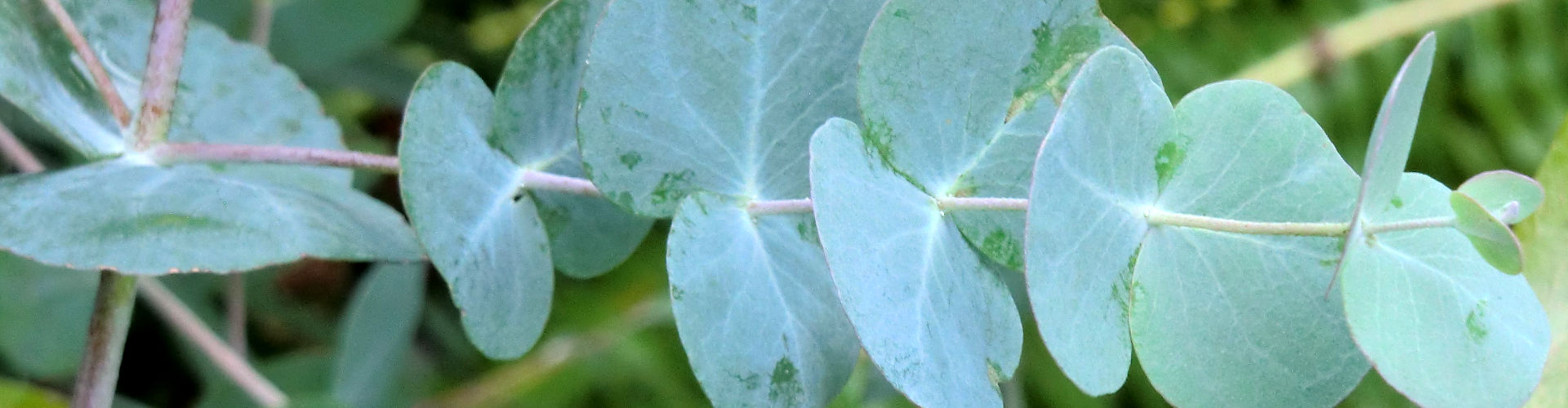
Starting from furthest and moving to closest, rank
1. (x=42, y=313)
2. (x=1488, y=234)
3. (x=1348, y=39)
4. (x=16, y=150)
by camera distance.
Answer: (x=1348, y=39)
(x=42, y=313)
(x=16, y=150)
(x=1488, y=234)

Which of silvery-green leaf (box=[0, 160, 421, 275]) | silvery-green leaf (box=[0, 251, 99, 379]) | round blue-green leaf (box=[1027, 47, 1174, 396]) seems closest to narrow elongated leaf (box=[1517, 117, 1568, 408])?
round blue-green leaf (box=[1027, 47, 1174, 396])

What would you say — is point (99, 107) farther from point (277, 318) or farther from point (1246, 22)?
point (1246, 22)

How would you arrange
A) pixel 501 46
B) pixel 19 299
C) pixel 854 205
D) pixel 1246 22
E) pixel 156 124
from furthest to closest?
pixel 501 46 < pixel 1246 22 < pixel 19 299 < pixel 156 124 < pixel 854 205

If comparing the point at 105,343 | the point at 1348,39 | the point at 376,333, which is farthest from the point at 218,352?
the point at 1348,39

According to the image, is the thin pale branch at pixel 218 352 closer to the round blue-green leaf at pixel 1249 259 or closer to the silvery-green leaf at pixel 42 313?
the silvery-green leaf at pixel 42 313

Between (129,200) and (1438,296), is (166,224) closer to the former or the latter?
(129,200)

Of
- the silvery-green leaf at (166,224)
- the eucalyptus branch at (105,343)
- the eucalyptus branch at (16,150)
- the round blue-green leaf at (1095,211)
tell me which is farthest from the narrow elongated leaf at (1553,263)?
the eucalyptus branch at (16,150)

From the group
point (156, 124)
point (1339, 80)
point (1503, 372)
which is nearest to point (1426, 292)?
point (1503, 372)
